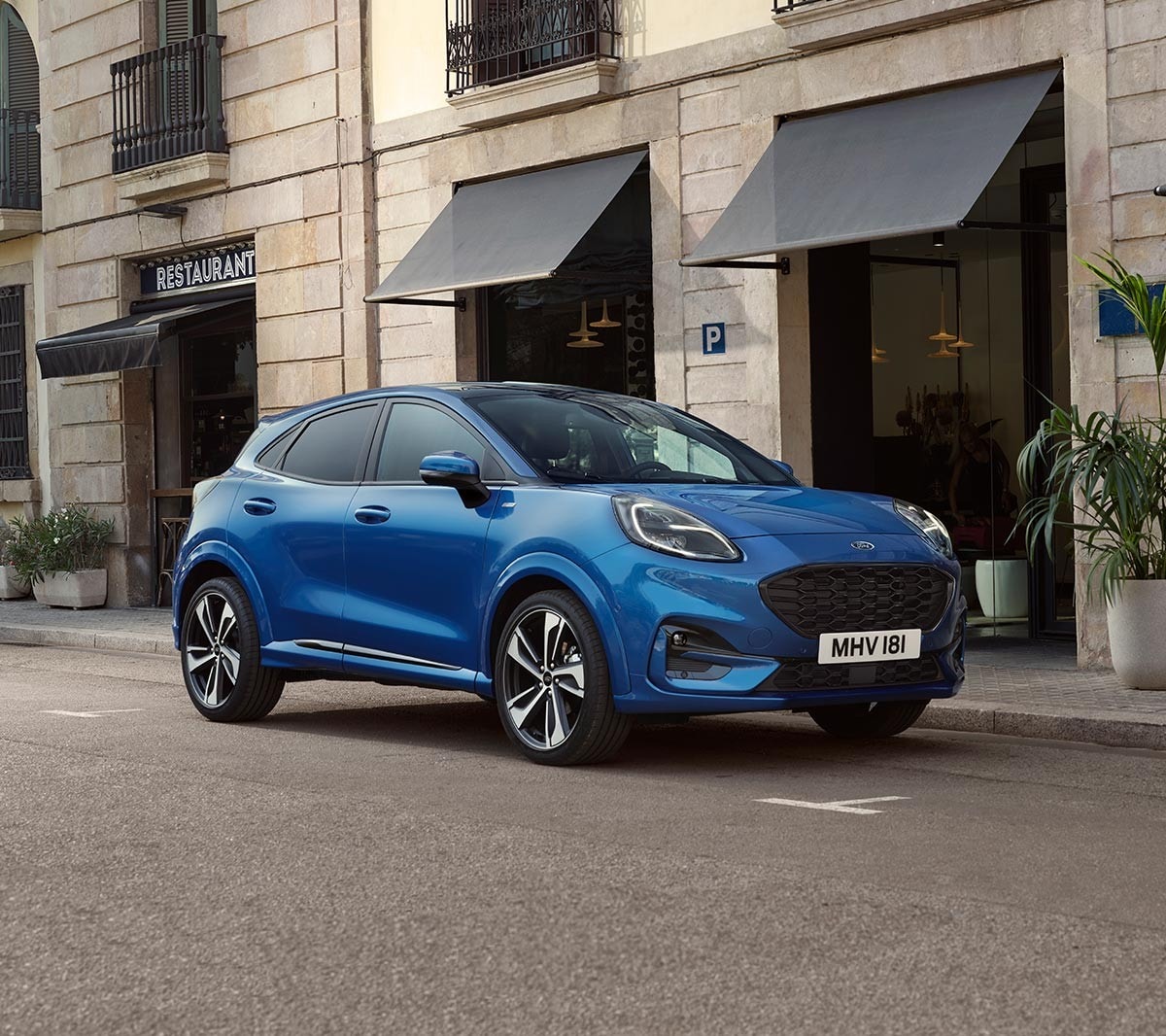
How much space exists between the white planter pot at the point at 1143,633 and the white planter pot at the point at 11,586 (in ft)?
48.8

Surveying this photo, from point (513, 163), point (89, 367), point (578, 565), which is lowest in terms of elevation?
point (578, 565)

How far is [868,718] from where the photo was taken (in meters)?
8.89

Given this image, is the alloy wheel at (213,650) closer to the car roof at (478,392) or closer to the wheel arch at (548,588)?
the car roof at (478,392)

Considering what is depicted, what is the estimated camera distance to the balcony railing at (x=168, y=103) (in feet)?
64.2

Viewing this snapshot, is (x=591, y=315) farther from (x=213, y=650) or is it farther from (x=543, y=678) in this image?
(x=543, y=678)

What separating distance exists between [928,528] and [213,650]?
386 cm

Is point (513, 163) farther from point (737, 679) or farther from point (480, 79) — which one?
point (737, 679)

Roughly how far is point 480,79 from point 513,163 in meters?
0.88

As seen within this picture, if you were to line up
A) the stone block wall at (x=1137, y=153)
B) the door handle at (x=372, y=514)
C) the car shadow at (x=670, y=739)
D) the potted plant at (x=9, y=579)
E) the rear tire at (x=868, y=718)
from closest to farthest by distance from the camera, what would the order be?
the car shadow at (x=670, y=739) < the rear tire at (x=868, y=718) < the door handle at (x=372, y=514) < the stone block wall at (x=1137, y=153) < the potted plant at (x=9, y=579)

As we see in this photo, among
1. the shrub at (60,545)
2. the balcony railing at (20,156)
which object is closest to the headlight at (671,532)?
the shrub at (60,545)

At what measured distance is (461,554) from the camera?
840cm

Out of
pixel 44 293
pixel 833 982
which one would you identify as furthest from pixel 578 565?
pixel 44 293

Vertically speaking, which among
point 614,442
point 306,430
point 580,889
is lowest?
point 580,889

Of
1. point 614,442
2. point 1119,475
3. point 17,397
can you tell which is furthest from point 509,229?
point 17,397
